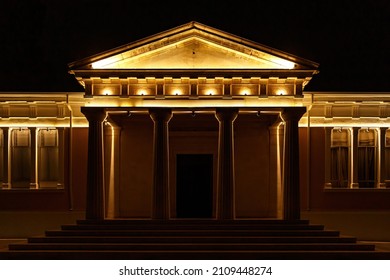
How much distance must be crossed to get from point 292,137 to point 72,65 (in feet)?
29.7

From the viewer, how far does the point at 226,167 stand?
83.5 ft

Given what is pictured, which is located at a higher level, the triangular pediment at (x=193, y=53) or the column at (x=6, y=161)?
the triangular pediment at (x=193, y=53)

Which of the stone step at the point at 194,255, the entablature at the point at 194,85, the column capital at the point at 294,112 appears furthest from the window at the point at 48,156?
the column capital at the point at 294,112

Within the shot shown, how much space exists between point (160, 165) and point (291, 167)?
511 centimetres

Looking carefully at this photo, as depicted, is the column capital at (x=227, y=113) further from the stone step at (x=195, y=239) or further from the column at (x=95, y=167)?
the stone step at (x=195, y=239)

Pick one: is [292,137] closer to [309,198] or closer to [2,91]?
[309,198]

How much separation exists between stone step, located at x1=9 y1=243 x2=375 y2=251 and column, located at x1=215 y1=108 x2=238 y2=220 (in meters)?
2.60

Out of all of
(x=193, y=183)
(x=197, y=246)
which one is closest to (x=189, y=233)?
(x=197, y=246)

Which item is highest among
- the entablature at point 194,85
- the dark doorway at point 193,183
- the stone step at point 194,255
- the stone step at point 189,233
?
the entablature at point 194,85

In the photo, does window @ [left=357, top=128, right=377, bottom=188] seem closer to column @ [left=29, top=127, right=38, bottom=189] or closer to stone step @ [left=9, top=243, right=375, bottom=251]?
stone step @ [left=9, top=243, right=375, bottom=251]

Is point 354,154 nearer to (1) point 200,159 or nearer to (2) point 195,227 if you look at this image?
(1) point 200,159

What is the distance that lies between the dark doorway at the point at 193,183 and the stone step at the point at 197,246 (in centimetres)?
660

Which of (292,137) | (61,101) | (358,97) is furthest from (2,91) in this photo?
(358,97)

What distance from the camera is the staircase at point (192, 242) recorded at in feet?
72.4
